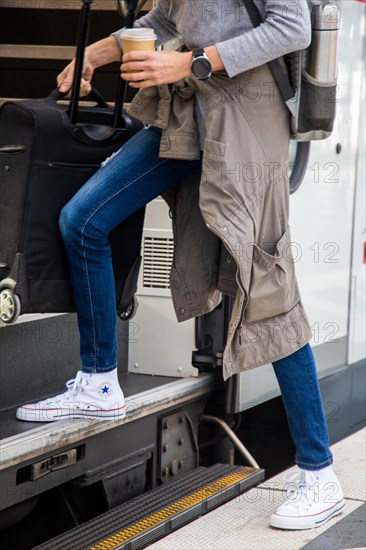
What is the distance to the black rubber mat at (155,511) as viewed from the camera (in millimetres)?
2803

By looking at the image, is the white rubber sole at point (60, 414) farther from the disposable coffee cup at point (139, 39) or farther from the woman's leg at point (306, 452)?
the disposable coffee cup at point (139, 39)

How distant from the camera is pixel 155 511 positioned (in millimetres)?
3078

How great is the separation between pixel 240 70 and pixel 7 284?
0.86 m

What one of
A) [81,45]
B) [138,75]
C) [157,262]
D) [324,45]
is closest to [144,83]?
[138,75]

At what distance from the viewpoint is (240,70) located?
266 centimetres

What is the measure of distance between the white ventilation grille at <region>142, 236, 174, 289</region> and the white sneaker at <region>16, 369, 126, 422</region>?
71 centimetres

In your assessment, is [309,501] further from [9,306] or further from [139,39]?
[139,39]

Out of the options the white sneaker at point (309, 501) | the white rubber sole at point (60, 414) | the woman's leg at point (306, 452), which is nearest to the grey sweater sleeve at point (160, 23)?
the woman's leg at point (306, 452)

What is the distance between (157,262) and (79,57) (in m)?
1.01

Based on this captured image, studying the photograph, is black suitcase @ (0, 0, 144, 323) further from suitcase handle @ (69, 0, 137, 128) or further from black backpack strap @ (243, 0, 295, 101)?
black backpack strap @ (243, 0, 295, 101)

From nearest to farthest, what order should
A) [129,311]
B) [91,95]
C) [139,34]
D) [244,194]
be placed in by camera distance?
[139,34] < [244,194] < [91,95] < [129,311]

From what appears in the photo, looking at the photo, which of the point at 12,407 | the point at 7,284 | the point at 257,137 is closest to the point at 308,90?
the point at 257,137

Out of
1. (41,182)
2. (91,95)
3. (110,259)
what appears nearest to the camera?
(41,182)

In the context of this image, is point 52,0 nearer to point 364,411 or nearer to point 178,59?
point 178,59
